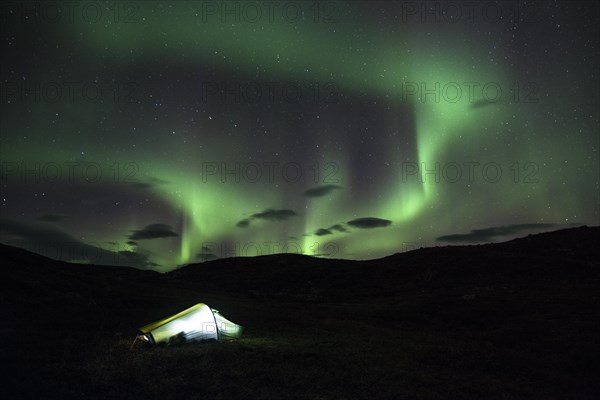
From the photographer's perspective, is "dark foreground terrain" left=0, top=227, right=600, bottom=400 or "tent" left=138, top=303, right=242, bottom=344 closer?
"dark foreground terrain" left=0, top=227, right=600, bottom=400

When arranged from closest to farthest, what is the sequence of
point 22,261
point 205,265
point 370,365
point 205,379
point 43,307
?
point 205,379 → point 370,365 → point 43,307 → point 22,261 → point 205,265

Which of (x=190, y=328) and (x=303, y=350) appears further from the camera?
(x=190, y=328)

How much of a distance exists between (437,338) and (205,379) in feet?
69.5

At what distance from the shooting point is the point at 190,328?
86.3 ft

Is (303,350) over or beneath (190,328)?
beneath

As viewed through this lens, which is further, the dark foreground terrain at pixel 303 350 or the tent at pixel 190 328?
the tent at pixel 190 328

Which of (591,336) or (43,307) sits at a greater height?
(43,307)

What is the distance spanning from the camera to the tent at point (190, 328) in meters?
24.8

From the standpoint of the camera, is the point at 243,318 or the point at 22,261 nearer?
the point at 243,318

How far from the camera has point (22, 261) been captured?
205ft

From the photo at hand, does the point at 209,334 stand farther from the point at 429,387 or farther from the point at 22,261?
the point at 22,261

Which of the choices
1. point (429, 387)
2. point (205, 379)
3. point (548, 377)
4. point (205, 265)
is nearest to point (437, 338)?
point (548, 377)

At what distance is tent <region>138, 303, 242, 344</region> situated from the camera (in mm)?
24781


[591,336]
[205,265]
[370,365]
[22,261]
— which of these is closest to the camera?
[370,365]
